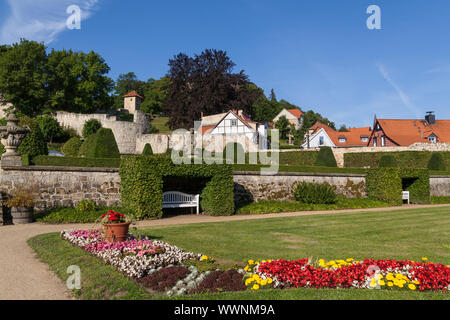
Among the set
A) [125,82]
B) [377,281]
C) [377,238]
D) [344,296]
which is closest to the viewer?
[344,296]

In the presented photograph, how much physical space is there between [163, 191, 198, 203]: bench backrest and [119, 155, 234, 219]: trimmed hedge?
87 cm

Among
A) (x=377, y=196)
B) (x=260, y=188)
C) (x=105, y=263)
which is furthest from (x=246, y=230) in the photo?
(x=377, y=196)

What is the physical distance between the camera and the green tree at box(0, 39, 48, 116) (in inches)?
1561

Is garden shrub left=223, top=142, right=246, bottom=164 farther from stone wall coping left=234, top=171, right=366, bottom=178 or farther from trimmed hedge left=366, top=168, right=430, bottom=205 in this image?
trimmed hedge left=366, top=168, right=430, bottom=205

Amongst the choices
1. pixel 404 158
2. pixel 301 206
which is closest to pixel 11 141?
pixel 301 206

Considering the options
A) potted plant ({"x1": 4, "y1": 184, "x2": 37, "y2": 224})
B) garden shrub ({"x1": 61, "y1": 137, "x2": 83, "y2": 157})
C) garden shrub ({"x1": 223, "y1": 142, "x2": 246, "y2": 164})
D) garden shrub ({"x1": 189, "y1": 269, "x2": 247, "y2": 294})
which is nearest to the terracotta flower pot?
garden shrub ({"x1": 189, "y1": 269, "x2": 247, "y2": 294})

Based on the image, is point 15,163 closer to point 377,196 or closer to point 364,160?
point 377,196

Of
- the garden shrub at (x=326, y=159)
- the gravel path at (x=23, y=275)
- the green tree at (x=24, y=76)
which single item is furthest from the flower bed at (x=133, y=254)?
the green tree at (x=24, y=76)

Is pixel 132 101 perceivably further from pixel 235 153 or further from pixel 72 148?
pixel 235 153

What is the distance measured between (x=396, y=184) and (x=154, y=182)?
13.5 meters

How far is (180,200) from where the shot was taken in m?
14.1

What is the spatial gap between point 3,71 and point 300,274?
45.6 metres

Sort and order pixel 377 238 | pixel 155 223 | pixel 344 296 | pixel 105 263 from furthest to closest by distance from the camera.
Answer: pixel 155 223
pixel 377 238
pixel 105 263
pixel 344 296

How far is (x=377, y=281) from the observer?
4.45m
